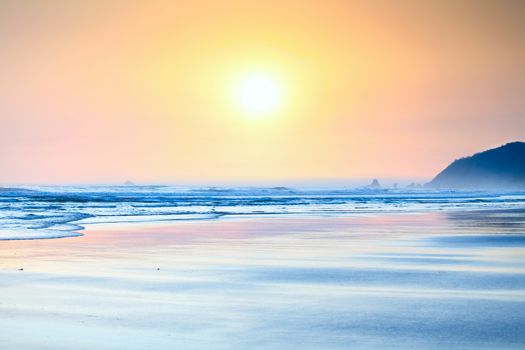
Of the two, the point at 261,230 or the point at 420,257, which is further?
the point at 261,230

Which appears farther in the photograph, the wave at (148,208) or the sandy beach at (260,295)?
the wave at (148,208)

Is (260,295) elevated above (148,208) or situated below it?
below

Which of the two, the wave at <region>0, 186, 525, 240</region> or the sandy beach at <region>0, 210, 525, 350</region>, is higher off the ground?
the wave at <region>0, 186, 525, 240</region>

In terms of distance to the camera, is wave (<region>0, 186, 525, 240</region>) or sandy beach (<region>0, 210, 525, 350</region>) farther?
wave (<region>0, 186, 525, 240</region>)

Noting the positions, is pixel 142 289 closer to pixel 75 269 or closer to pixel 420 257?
pixel 75 269

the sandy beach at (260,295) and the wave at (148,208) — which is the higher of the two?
the wave at (148,208)

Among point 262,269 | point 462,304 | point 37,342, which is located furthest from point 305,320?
point 262,269

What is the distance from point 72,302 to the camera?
8484mm

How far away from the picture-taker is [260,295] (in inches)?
357

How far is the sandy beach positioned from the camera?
21.8 feet

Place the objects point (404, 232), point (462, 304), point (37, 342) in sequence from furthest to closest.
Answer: point (404, 232), point (462, 304), point (37, 342)

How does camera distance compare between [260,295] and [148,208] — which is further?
[148,208]

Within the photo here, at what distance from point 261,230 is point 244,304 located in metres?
13.6

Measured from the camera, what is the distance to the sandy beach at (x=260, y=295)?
665cm
